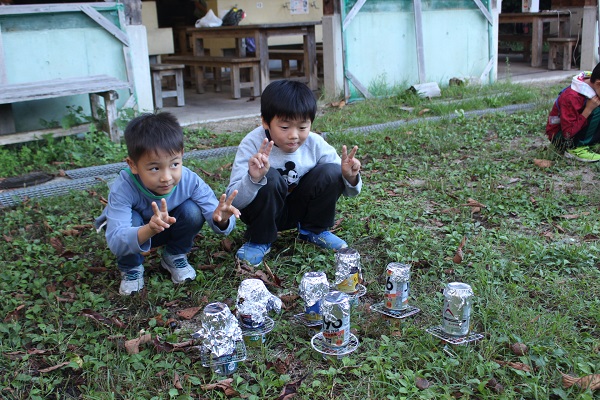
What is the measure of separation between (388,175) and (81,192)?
2.36m

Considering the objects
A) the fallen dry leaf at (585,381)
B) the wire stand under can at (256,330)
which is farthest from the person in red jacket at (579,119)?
the wire stand under can at (256,330)

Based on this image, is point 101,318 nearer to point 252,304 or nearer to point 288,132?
point 252,304

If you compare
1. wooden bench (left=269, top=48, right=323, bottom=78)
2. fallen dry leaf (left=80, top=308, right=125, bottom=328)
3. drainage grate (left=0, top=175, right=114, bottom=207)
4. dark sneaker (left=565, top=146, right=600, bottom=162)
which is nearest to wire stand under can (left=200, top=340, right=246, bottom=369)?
fallen dry leaf (left=80, top=308, right=125, bottom=328)

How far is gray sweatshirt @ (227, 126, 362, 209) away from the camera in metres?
3.15

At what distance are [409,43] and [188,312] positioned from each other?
6.90 meters

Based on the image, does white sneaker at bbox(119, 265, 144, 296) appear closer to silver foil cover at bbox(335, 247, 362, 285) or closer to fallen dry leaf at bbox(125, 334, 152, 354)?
fallen dry leaf at bbox(125, 334, 152, 354)

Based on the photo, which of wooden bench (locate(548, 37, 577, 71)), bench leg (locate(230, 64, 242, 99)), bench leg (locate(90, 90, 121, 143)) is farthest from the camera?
wooden bench (locate(548, 37, 577, 71))

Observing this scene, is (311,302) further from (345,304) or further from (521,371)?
(521,371)

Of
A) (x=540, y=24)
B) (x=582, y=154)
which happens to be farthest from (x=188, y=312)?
(x=540, y=24)

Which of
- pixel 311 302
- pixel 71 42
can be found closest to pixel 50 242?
pixel 311 302

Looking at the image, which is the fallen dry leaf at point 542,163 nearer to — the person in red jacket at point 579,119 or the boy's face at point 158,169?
the person in red jacket at point 579,119

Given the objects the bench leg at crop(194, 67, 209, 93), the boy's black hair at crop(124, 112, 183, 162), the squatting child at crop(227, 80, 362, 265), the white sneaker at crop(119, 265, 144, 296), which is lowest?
the white sneaker at crop(119, 265, 144, 296)

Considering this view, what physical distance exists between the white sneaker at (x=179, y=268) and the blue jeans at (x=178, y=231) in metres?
0.03

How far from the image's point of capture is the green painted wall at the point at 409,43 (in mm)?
8328
